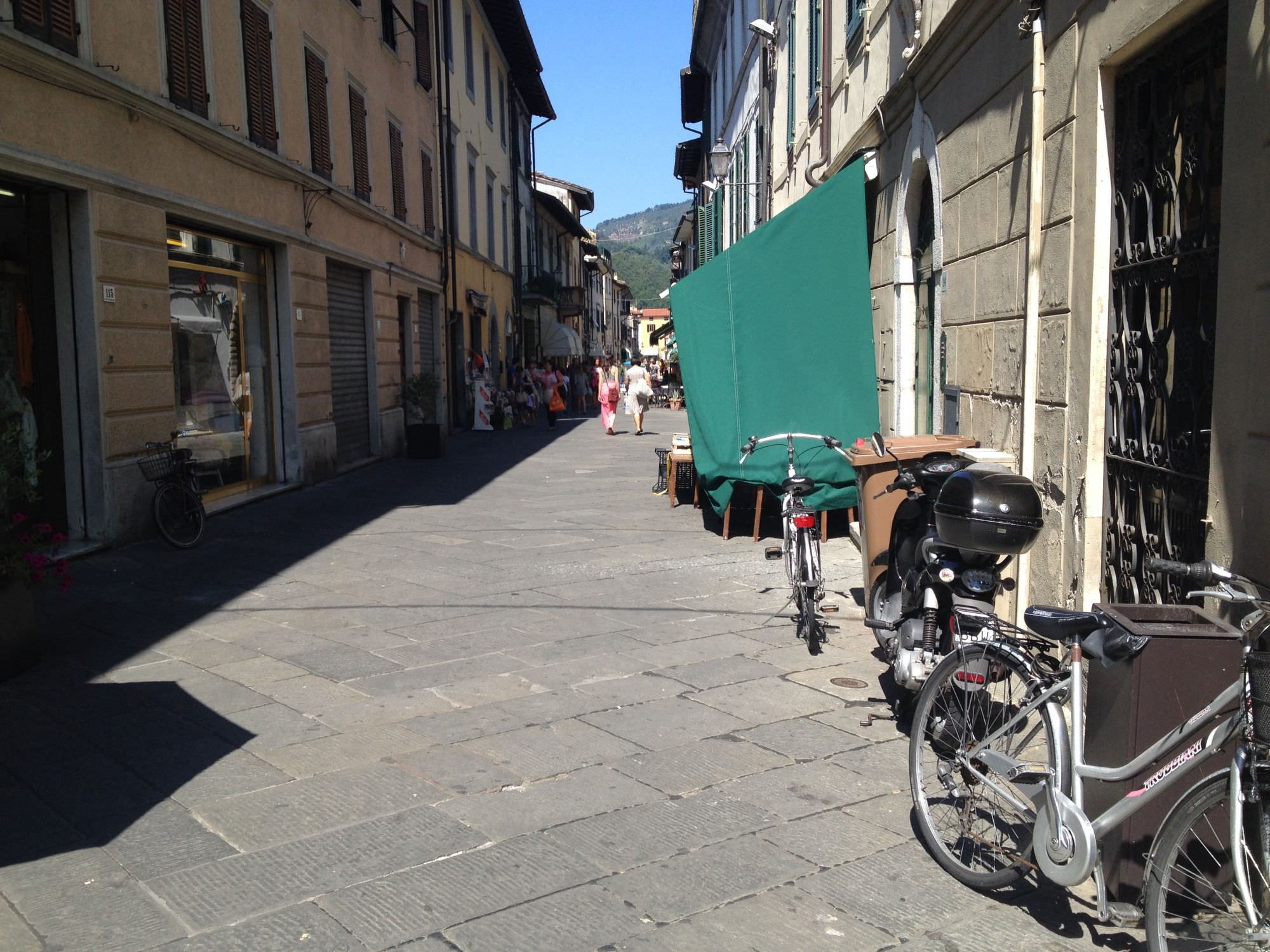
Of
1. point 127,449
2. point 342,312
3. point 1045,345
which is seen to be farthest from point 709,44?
point 1045,345

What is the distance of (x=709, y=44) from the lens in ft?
93.6

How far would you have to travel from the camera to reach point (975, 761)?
3223 millimetres

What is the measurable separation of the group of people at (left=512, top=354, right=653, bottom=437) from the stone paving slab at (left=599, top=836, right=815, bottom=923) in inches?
748

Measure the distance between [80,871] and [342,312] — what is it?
12937mm

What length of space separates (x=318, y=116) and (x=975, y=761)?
12.9m

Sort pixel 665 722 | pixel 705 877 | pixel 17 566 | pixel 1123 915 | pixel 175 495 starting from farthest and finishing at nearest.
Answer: pixel 175 495, pixel 17 566, pixel 665 722, pixel 705 877, pixel 1123 915

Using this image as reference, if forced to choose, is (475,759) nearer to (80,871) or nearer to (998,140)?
(80,871)

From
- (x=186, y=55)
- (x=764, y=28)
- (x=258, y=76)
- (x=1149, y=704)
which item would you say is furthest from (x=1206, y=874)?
(x=764, y=28)

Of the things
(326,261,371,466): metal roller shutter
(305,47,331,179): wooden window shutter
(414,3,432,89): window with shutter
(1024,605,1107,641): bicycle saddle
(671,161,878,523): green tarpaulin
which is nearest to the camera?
(1024,605,1107,641): bicycle saddle

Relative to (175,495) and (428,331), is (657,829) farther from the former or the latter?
(428,331)

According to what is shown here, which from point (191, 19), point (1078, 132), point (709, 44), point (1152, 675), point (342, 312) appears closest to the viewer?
point (1152, 675)

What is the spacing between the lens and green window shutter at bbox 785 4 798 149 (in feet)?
48.7

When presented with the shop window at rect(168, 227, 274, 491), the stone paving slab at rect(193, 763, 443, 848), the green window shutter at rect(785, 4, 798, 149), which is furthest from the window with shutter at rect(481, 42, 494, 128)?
the stone paving slab at rect(193, 763, 443, 848)

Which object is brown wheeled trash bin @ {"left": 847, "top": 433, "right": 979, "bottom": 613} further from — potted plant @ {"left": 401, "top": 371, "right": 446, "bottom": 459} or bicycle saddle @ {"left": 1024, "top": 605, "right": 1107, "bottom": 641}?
potted plant @ {"left": 401, "top": 371, "right": 446, "bottom": 459}
